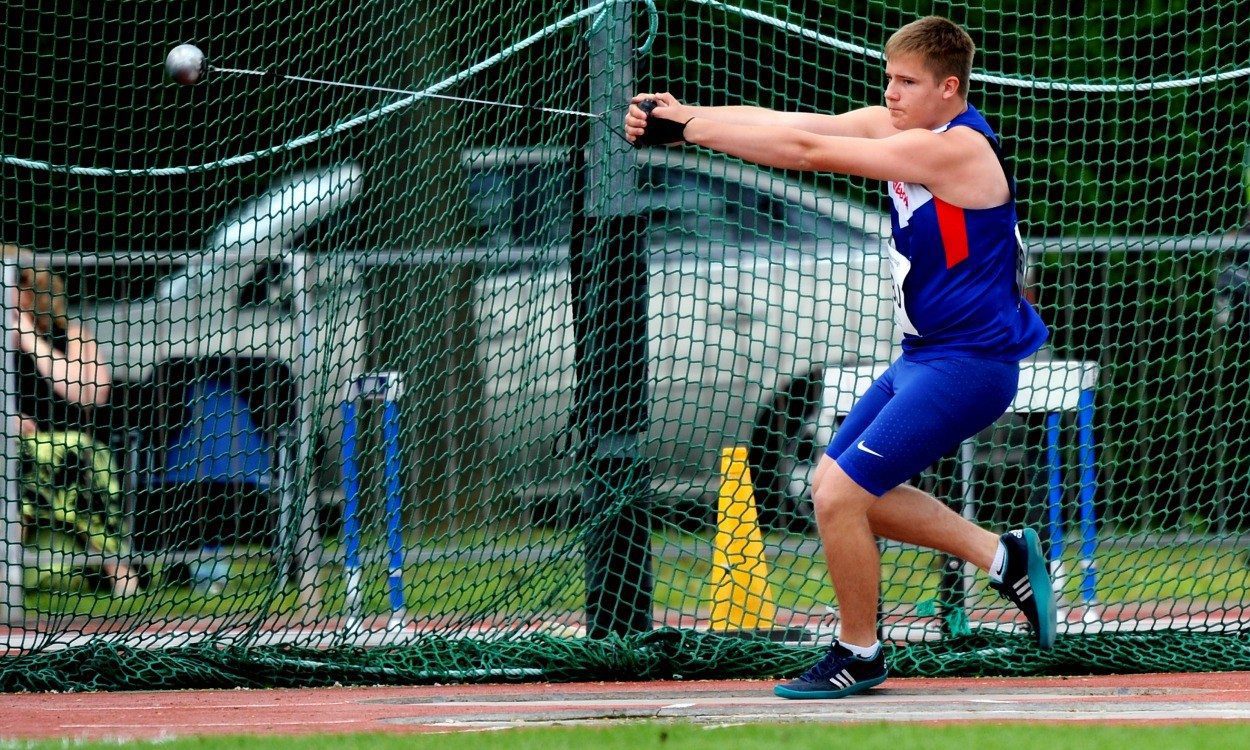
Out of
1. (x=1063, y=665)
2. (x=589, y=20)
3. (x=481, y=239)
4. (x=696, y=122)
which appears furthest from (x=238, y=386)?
(x=1063, y=665)

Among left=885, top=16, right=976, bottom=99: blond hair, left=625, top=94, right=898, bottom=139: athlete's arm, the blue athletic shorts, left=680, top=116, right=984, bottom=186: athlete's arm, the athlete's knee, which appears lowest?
the athlete's knee

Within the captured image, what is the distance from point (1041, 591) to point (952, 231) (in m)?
1.21

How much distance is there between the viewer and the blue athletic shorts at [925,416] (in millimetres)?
4723

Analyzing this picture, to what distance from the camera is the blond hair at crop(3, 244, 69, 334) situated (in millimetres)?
7672

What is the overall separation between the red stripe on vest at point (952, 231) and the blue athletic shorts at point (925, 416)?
302 millimetres

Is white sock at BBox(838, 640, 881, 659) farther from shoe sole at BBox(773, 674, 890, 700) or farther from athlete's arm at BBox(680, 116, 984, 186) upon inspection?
athlete's arm at BBox(680, 116, 984, 186)

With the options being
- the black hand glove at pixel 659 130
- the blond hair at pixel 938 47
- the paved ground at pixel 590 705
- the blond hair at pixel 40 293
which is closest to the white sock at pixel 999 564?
the paved ground at pixel 590 705

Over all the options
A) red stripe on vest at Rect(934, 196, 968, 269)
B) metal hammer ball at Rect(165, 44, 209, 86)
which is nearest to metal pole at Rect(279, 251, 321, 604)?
metal hammer ball at Rect(165, 44, 209, 86)

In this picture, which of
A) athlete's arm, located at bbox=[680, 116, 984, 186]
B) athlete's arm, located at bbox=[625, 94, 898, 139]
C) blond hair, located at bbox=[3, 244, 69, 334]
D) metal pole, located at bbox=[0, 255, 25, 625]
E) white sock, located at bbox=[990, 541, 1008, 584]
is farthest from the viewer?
blond hair, located at bbox=[3, 244, 69, 334]

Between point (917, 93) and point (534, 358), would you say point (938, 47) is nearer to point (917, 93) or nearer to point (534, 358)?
point (917, 93)

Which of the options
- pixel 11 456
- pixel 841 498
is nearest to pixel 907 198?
pixel 841 498

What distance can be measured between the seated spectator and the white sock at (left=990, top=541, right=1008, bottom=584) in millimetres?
4268

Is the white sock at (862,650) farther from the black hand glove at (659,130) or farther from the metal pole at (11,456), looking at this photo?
the metal pole at (11,456)

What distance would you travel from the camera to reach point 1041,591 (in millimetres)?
5016
